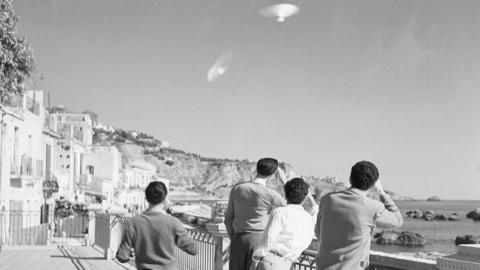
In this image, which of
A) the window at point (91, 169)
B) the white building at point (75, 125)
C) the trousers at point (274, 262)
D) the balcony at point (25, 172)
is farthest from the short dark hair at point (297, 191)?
the window at point (91, 169)

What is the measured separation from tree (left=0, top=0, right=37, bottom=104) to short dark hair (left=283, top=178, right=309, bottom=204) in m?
7.98

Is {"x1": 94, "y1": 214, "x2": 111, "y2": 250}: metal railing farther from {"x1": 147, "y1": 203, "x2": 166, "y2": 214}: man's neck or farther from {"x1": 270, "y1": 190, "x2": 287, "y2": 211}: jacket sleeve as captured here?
{"x1": 147, "y1": 203, "x2": 166, "y2": 214}: man's neck

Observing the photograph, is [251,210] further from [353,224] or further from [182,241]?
[353,224]

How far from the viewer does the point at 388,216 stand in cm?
412

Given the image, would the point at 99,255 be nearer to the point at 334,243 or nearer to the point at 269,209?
the point at 269,209

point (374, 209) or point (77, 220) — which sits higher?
Result: point (374, 209)

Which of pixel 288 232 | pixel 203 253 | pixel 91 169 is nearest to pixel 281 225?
pixel 288 232

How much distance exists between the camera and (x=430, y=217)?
14638cm

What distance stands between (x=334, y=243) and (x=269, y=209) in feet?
6.25

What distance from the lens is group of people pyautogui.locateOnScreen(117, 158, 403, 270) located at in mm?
4141

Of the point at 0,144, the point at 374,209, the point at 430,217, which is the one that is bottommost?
the point at 430,217

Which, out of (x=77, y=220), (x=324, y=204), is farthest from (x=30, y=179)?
(x=324, y=204)

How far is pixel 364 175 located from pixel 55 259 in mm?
12287

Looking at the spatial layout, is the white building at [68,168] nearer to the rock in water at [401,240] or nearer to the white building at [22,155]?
the white building at [22,155]
